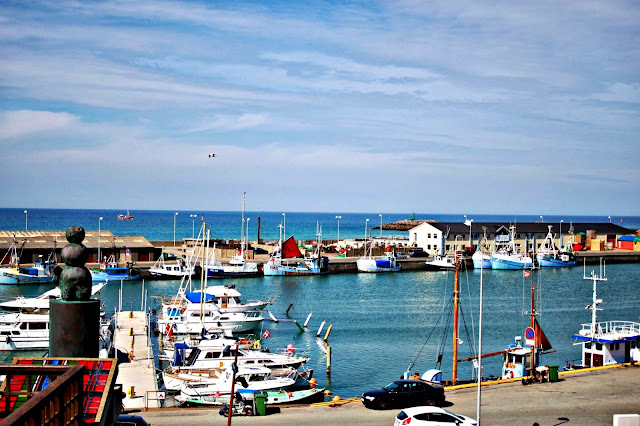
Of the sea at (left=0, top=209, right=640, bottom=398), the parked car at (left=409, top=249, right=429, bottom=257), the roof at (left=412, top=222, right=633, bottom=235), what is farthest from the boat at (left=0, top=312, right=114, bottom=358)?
the roof at (left=412, top=222, right=633, bottom=235)

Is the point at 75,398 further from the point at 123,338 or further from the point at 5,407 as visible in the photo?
the point at 123,338

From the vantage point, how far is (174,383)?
35.7m

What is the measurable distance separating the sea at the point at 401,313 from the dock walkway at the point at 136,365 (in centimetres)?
285

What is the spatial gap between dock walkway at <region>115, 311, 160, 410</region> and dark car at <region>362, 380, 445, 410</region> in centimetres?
941

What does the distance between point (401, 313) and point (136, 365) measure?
34770 millimetres

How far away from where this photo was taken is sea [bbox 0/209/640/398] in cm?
4597

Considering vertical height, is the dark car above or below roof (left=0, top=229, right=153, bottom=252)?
below

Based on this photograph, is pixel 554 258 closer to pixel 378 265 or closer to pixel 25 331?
pixel 378 265

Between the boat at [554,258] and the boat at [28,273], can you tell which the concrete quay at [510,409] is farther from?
the boat at [554,258]

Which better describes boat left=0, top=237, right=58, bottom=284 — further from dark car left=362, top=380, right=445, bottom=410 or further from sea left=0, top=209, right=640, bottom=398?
dark car left=362, top=380, right=445, bottom=410

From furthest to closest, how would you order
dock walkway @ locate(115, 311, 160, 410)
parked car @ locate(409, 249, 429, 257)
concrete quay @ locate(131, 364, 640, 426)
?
parked car @ locate(409, 249, 429, 257)
dock walkway @ locate(115, 311, 160, 410)
concrete quay @ locate(131, 364, 640, 426)

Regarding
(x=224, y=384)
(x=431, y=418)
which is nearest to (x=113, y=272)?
(x=224, y=384)

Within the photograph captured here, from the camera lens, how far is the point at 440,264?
112 metres

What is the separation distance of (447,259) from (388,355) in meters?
66.3
